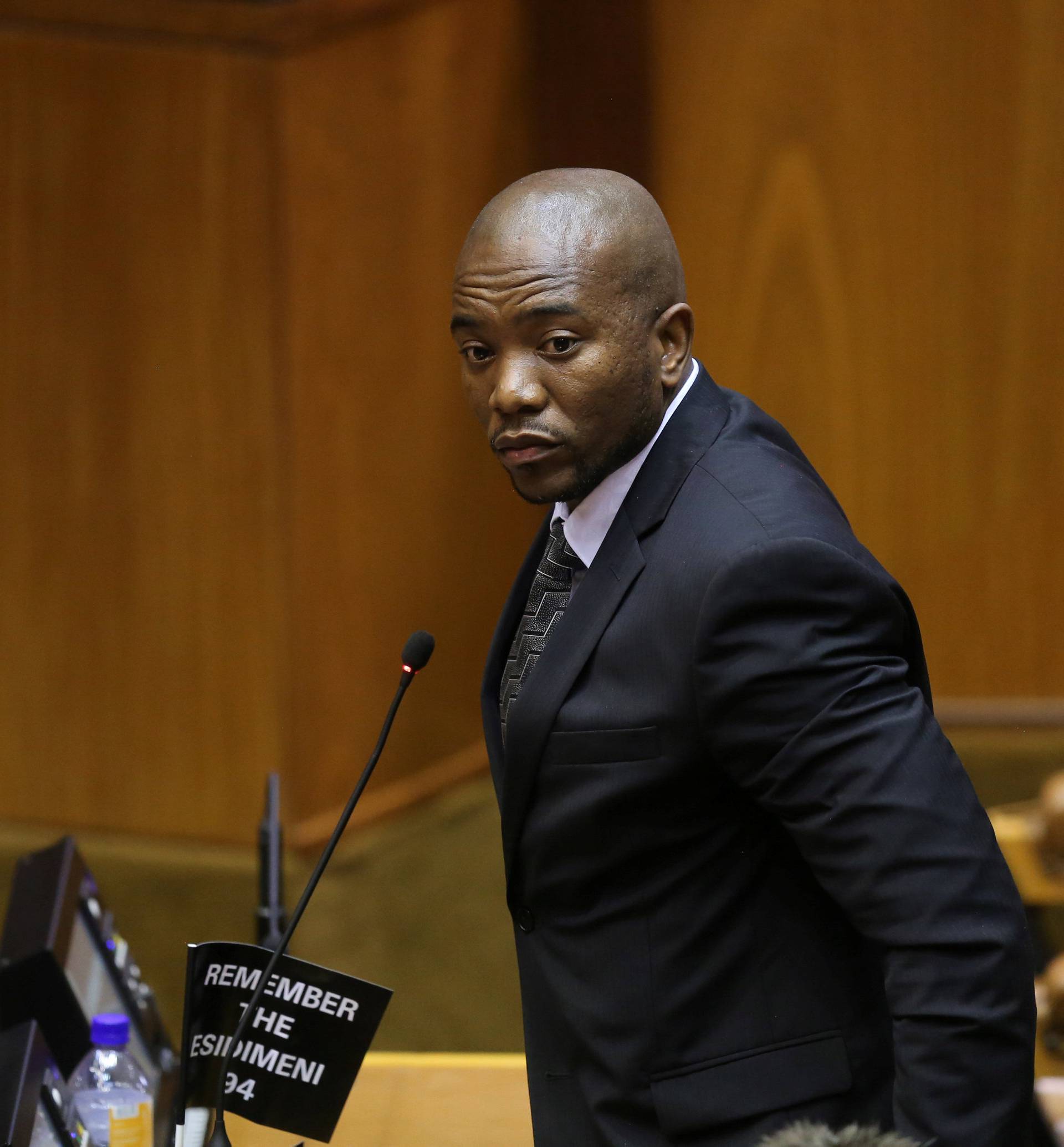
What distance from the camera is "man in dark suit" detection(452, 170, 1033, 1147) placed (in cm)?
109

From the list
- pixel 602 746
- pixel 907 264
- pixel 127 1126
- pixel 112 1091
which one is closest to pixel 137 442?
pixel 907 264

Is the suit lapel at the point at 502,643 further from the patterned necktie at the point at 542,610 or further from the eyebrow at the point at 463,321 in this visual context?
the eyebrow at the point at 463,321

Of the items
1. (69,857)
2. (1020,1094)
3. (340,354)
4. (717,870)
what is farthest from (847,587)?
(340,354)

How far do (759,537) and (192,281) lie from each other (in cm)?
250

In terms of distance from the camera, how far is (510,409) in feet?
4.10

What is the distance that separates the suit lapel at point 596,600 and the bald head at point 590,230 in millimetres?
109

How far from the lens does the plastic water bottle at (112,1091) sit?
4.98ft

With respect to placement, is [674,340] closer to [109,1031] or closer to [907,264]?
[109,1031]

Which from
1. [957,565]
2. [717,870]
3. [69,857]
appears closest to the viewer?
[717,870]

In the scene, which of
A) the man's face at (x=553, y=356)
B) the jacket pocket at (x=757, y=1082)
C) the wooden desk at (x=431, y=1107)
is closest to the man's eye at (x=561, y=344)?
the man's face at (x=553, y=356)

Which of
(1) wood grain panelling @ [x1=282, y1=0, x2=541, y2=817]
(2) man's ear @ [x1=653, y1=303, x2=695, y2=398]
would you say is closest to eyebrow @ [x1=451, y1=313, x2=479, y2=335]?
(2) man's ear @ [x1=653, y1=303, x2=695, y2=398]

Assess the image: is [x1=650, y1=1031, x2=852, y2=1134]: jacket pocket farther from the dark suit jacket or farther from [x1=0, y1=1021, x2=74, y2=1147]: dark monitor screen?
[x1=0, y1=1021, x2=74, y2=1147]: dark monitor screen

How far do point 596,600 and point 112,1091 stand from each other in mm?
815

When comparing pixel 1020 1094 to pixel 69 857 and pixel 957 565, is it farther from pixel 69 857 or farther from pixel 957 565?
pixel 957 565
